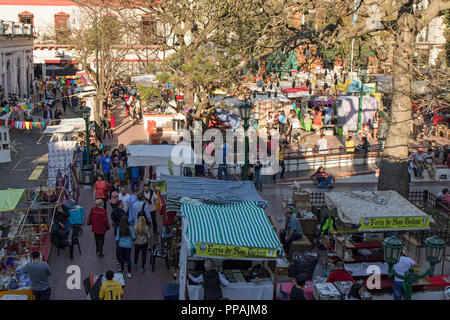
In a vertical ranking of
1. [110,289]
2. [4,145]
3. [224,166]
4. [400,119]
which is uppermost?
[400,119]

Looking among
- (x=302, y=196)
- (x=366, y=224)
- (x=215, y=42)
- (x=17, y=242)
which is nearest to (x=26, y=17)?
(x=215, y=42)

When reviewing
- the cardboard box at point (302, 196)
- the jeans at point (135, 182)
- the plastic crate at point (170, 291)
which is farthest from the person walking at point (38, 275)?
the jeans at point (135, 182)

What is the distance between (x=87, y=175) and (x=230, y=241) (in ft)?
35.3

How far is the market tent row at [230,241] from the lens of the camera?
360 inches

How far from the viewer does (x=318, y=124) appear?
94.5 ft

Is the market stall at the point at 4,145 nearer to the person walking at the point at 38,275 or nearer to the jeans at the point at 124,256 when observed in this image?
the jeans at the point at 124,256

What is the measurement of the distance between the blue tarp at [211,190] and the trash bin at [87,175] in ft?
20.7

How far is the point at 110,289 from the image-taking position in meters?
8.71

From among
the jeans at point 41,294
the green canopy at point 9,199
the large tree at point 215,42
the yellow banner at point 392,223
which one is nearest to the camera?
the jeans at point 41,294

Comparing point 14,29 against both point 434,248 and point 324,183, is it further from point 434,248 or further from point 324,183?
point 434,248

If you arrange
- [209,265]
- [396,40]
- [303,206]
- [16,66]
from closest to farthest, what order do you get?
[209,265]
[303,206]
[396,40]
[16,66]

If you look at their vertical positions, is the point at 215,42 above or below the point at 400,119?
above

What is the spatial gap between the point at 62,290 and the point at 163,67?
10.7 m

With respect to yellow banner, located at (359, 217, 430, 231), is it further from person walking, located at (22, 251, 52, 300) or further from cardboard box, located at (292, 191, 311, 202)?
person walking, located at (22, 251, 52, 300)
